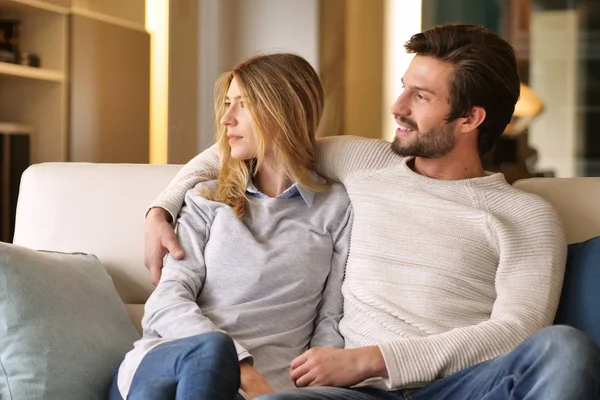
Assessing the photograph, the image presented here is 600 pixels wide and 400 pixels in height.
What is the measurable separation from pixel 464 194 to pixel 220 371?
739 mm

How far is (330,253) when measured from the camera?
2.00 m

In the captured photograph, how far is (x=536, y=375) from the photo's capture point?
1450mm

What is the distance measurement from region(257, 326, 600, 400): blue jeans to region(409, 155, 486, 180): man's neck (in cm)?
53

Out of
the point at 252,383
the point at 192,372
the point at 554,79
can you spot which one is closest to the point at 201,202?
the point at 252,383

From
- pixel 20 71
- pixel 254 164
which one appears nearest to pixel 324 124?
pixel 254 164

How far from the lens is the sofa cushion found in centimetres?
179

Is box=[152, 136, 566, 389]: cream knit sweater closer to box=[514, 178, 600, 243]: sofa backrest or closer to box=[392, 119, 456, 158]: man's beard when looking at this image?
box=[392, 119, 456, 158]: man's beard

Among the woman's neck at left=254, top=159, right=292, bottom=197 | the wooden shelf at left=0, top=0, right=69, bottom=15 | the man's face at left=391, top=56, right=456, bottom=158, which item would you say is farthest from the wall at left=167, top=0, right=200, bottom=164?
the man's face at left=391, top=56, right=456, bottom=158

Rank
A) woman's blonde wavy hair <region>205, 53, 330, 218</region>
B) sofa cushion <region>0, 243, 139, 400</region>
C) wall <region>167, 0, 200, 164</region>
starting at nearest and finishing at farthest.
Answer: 1. sofa cushion <region>0, 243, 139, 400</region>
2. woman's blonde wavy hair <region>205, 53, 330, 218</region>
3. wall <region>167, 0, 200, 164</region>

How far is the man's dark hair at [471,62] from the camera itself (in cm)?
200

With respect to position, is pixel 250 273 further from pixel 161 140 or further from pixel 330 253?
pixel 161 140

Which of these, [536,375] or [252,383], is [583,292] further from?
[252,383]

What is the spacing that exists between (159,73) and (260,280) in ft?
4.88

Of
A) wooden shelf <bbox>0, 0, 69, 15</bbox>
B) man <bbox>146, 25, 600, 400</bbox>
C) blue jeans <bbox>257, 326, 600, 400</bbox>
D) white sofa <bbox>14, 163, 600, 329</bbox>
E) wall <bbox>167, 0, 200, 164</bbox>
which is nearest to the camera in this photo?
blue jeans <bbox>257, 326, 600, 400</bbox>
